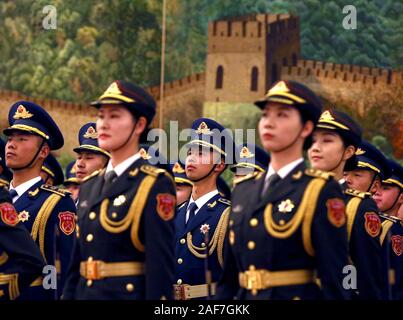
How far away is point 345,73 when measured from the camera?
19.9 meters

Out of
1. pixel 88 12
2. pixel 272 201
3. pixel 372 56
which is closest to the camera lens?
pixel 272 201

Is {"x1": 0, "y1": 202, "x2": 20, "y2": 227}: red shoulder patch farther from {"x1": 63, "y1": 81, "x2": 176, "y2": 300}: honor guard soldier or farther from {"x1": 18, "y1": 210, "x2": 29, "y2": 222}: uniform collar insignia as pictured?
{"x1": 18, "y1": 210, "x2": 29, "y2": 222}: uniform collar insignia

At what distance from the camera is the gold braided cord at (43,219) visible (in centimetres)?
1073

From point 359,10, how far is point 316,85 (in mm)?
1444

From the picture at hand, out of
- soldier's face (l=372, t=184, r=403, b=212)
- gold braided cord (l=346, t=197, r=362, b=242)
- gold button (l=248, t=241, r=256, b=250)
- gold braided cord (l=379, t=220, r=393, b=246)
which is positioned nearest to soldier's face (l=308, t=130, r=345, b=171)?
gold braided cord (l=346, t=197, r=362, b=242)

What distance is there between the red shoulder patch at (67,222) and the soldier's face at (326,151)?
2.41m

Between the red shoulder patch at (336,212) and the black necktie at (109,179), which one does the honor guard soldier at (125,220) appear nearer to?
the black necktie at (109,179)

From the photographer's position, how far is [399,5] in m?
19.8

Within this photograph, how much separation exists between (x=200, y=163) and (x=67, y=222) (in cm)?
142

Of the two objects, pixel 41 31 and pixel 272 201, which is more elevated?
pixel 41 31

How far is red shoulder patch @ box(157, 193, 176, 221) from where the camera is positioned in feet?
27.0

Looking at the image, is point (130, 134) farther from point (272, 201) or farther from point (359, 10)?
point (359, 10)

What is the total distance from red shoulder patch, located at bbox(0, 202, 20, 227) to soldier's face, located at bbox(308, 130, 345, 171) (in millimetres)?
2485

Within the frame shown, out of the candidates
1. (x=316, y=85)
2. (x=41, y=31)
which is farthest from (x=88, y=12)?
(x=316, y=85)
